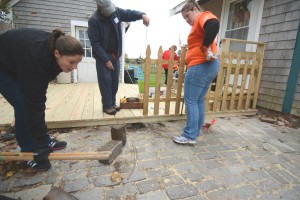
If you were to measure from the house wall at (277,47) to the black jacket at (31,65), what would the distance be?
167 inches

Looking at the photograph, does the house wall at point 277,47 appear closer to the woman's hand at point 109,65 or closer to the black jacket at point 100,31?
the black jacket at point 100,31

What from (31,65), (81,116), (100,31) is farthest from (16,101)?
(100,31)

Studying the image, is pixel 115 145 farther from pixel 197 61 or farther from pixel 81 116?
pixel 197 61

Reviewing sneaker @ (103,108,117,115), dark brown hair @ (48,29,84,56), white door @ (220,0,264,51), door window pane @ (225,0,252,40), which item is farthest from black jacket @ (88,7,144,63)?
door window pane @ (225,0,252,40)

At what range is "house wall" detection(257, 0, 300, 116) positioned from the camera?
12.2 feet

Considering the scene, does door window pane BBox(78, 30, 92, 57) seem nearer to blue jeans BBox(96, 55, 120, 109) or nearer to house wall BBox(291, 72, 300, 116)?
blue jeans BBox(96, 55, 120, 109)

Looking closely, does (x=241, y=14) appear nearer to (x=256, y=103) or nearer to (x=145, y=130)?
(x=256, y=103)

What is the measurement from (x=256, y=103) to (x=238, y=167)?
2907mm

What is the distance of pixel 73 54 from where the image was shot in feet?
4.64

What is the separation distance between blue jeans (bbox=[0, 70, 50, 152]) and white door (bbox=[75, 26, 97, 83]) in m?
6.23

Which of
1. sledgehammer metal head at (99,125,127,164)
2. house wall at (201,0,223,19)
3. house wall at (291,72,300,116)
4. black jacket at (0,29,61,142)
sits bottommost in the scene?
sledgehammer metal head at (99,125,127,164)

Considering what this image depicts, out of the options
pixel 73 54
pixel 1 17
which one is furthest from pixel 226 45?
pixel 1 17

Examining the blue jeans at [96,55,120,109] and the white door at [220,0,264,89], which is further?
the white door at [220,0,264,89]

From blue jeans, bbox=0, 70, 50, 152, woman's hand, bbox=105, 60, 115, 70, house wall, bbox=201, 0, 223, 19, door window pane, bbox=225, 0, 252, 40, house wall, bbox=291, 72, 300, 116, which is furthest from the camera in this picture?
house wall, bbox=201, 0, 223, 19
